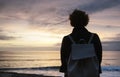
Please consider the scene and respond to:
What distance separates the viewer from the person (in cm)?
438

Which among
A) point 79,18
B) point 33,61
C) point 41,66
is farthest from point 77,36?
point 33,61

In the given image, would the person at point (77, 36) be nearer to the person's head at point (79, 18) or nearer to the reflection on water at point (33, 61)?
the person's head at point (79, 18)

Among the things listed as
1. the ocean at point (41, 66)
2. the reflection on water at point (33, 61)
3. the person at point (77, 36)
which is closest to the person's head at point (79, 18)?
the person at point (77, 36)

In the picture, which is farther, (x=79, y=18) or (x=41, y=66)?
(x=41, y=66)

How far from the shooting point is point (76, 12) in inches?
179

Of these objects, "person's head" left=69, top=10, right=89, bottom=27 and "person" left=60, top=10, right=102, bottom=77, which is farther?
"person's head" left=69, top=10, right=89, bottom=27

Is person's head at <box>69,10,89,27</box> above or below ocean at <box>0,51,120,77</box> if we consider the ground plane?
above

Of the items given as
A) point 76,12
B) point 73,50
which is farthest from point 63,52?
point 76,12

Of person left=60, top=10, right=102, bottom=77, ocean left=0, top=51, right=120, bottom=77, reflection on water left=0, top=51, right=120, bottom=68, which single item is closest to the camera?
person left=60, top=10, right=102, bottom=77

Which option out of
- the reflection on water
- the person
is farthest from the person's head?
the reflection on water

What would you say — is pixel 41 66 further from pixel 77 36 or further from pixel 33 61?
pixel 77 36

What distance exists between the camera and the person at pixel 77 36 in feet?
14.4

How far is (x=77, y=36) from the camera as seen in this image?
14.4 feet

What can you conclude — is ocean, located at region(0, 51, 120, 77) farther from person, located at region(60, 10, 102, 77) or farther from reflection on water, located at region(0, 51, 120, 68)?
person, located at region(60, 10, 102, 77)
